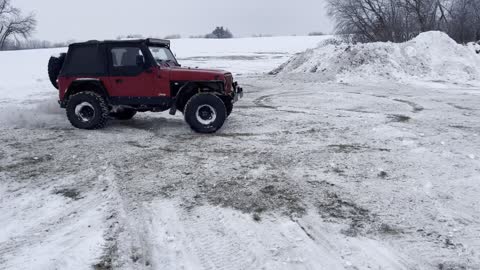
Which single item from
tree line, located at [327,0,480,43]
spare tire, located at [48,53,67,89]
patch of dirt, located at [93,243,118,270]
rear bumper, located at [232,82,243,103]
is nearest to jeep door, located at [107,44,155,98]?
spare tire, located at [48,53,67,89]

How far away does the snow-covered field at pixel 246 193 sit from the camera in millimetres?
4023

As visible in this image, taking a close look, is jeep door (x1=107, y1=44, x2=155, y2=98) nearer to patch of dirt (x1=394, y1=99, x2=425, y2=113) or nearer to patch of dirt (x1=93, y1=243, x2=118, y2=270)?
patch of dirt (x1=93, y1=243, x2=118, y2=270)

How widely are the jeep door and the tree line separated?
85.5 ft

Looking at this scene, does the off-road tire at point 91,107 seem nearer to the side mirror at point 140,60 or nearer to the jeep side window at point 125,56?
the jeep side window at point 125,56

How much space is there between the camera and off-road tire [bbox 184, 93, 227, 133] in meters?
8.66

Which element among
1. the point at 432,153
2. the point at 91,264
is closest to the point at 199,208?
the point at 91,264

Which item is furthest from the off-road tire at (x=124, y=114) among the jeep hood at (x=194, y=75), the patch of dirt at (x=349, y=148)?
the patch of dirt at (x=349, y=148)

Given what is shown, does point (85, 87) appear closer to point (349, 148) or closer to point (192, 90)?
point (192, 90)

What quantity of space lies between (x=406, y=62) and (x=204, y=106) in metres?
13.5

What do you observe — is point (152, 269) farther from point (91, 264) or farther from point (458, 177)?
point (458, 177)

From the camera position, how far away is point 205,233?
14.6 ft

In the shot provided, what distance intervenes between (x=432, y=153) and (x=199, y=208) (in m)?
3.98

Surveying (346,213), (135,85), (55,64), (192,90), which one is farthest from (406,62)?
(346,213)

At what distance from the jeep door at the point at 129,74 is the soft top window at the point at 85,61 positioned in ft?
0.73
